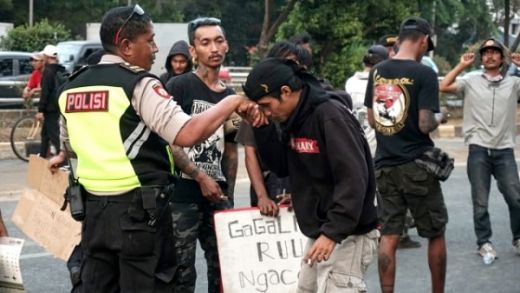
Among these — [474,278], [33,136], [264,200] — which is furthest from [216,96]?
[33,136]

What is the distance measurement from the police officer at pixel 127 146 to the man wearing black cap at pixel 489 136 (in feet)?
13.7

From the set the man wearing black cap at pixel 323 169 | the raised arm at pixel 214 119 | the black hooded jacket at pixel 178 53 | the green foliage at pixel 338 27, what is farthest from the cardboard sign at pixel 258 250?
the green foliage at pixel 338 27

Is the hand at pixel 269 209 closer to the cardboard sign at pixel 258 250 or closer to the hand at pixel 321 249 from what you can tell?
the cardboard sign at pixel 258 250

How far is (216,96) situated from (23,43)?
26.6 metres

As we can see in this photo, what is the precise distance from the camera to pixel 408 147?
257 inches

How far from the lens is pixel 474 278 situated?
7.61 m

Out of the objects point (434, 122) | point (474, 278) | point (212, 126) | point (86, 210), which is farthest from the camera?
point (474, 278)

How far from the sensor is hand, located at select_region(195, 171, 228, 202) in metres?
5.51

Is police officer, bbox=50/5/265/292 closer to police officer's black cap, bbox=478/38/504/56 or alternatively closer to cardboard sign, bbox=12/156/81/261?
cardboard sign, bbox=12/156/81/261

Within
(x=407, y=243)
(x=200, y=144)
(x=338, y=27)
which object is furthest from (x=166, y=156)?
(x=338, y=27)

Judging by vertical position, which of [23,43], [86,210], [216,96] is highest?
[216,96]

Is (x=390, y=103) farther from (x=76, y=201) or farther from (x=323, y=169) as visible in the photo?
(x=76, y=201)

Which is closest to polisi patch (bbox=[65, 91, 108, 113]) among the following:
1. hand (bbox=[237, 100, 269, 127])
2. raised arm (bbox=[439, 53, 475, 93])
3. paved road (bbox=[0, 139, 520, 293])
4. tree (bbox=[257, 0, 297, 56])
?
hand (bbox=[237, 100, 269, 127])

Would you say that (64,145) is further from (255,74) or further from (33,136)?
(33,136)
